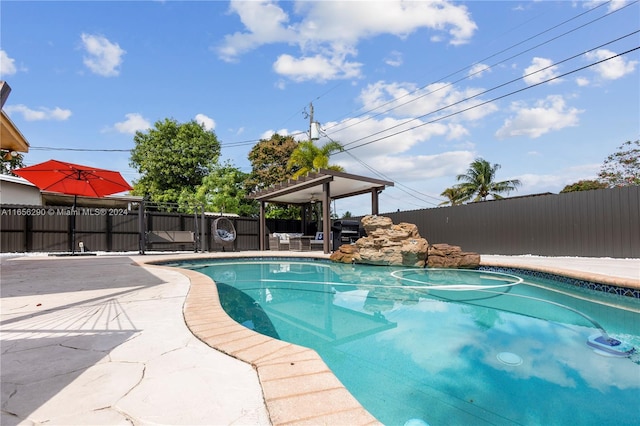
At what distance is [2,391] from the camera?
1294 millimetres

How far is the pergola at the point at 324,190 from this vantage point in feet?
35.0

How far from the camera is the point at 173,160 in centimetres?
2017

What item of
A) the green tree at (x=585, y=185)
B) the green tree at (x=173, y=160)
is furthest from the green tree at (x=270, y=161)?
the green tree at (x=585, y=185)

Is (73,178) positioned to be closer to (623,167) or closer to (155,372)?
(155,372)

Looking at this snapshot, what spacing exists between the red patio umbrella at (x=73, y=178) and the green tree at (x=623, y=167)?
23.4 m

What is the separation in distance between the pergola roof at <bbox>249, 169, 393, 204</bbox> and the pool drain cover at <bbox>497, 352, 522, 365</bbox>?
8.01 m

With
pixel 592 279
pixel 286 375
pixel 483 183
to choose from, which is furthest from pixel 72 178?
pixel 483 183

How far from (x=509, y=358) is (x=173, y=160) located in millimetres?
21401

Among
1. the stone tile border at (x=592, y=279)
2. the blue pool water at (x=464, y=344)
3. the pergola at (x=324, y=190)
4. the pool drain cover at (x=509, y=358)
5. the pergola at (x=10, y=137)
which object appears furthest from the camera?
the pergola at (x=324, y=190)

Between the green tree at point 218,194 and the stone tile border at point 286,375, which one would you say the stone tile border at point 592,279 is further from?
the green tree at point 218,194

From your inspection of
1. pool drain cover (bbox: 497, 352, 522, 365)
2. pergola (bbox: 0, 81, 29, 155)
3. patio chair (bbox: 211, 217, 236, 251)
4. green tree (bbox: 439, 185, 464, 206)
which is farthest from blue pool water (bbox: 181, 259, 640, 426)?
green tree (bbox: 439, 185, 464, 206)

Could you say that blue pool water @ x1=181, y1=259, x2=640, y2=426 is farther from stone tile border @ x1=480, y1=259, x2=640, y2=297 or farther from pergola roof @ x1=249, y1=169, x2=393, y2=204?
pergola roof @ x1=249, y1=169, x2=393, y2=204

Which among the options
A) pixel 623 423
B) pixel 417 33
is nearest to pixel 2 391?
pixel 623 423

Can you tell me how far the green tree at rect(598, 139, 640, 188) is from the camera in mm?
16172
